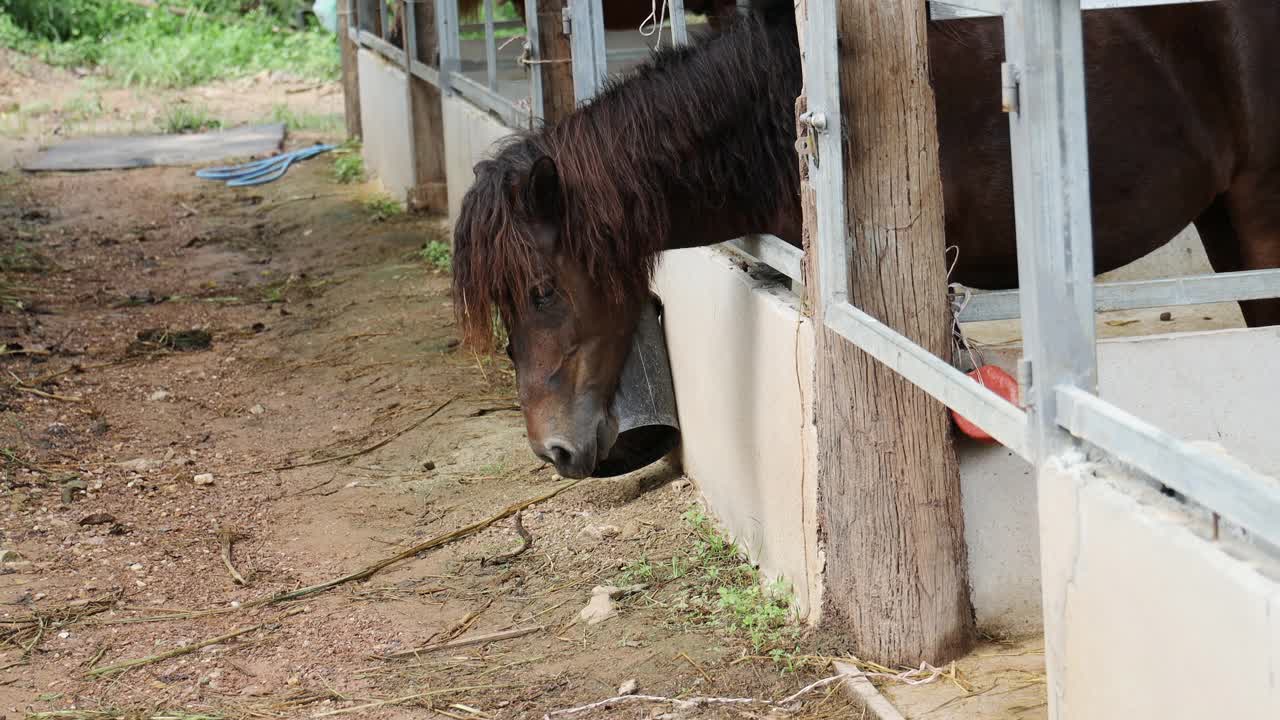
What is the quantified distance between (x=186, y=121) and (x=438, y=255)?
→ 700 cm

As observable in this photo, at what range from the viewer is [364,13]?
11.7 m

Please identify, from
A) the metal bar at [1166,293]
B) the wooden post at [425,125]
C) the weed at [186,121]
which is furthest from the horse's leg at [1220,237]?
the weed at [186,121]

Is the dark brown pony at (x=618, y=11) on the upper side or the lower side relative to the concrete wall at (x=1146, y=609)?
upper

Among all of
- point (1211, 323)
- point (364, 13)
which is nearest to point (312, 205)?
point (364, 13)

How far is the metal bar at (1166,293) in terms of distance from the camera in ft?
A: 8.96

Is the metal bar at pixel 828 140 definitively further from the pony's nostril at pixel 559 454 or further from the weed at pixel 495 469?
the weed at pixel 495 469

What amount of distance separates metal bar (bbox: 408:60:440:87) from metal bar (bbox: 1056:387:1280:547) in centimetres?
686

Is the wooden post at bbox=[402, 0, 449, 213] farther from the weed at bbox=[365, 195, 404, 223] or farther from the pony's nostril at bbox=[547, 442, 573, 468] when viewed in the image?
the pony's nostril at bbox=[547, 442, 573, 468]

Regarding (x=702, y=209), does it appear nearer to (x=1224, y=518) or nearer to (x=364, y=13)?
(x=1224, y=518)

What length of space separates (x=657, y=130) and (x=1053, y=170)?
1557 millimetres

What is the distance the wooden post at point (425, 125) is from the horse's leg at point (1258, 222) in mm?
6147

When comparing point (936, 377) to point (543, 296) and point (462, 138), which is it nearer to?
point (543, 296)

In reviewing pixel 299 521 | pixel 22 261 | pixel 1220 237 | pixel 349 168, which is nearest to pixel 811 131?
pixel 1220 237

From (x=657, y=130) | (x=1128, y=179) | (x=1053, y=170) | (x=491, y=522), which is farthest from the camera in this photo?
A: (x=491, y=522)
